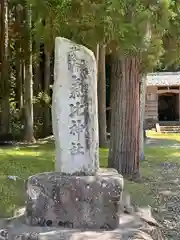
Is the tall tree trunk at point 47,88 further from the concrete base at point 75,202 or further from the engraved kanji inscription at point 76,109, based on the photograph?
the concrete base at point 75,202

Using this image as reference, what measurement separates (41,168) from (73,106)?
504cm

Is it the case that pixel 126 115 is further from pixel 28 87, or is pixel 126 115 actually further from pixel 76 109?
pixel 28 87

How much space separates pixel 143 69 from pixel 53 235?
5864 mm

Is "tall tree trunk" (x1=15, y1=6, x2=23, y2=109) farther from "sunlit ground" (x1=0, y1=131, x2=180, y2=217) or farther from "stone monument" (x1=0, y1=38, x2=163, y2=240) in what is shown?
"stone monument" (x1=0, y1=38, x2=163, y2=240)

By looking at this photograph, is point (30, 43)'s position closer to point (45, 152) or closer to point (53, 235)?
point (45, 152)

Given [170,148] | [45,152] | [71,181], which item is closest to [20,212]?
[71,181]

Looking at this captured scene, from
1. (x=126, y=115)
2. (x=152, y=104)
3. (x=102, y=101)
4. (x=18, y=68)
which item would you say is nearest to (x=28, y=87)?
(x=18, y=68)

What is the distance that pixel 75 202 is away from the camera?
526cm

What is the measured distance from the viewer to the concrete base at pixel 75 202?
5227 millimetres

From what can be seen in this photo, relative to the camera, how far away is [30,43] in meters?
16.9

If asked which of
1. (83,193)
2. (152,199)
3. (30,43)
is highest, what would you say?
(30,43)

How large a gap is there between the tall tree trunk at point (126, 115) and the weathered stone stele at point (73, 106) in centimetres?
409

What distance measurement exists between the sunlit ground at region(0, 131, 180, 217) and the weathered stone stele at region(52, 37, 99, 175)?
167cm

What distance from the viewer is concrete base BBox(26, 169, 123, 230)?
523 cm
